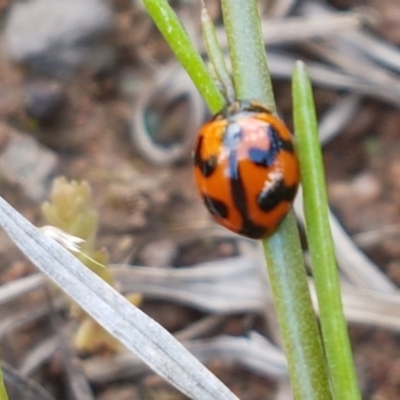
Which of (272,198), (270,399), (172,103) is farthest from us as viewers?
(172,103)

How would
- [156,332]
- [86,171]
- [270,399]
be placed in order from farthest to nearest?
[86,171], [270,399], [156,332]

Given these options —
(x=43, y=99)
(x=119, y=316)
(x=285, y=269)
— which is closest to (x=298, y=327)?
(x=285, y=269)

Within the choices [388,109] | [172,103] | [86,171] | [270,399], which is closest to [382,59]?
[388,109]

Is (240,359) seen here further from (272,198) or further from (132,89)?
(132,89)

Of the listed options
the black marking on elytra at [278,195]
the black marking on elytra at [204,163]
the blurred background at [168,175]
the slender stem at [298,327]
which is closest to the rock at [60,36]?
the blurred background at [168,175]

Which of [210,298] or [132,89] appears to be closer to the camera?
[210,298]

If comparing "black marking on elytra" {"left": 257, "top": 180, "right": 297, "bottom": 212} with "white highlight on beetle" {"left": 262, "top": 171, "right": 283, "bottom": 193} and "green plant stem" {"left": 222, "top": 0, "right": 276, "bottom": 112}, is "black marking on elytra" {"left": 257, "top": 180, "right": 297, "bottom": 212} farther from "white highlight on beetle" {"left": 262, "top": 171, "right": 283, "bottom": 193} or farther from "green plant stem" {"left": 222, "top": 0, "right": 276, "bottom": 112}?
"green plant stem" {"left": 222, "top": 0, "right": 276, "bottom": 112}
